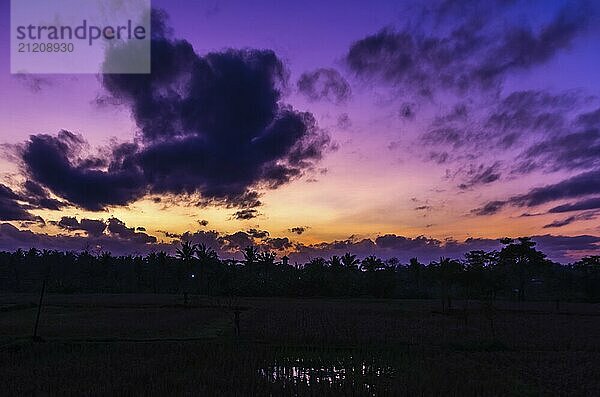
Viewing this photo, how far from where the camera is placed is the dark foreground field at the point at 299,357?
50.0 ft

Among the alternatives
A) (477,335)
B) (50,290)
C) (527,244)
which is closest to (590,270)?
(527,244)

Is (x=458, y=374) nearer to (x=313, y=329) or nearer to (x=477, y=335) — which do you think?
(x=477, y=335)

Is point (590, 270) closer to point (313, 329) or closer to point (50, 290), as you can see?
point (313, 329)

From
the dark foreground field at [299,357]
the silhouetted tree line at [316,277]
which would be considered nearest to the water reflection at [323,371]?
the dark foreground field at [299,357]

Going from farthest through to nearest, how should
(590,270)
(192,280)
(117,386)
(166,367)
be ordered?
(192,280) < (590,270) < (166,367) < (117,386)

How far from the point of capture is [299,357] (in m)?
20.9

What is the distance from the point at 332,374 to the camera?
57.0ft

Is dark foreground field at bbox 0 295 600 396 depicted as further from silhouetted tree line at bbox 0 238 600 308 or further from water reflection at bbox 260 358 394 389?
silhouetted tree line at bbox 0 238 600 308

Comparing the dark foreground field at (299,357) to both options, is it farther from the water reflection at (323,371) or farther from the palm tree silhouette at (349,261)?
the palm tree silhouette at (349,261)

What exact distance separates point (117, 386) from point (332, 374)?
316 inches

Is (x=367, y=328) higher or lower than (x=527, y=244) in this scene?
lower

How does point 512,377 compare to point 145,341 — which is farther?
point 145,341

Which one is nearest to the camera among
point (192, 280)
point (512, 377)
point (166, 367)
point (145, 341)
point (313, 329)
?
point (512, 377)

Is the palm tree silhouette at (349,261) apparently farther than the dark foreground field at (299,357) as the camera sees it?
Yes
